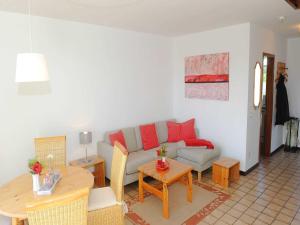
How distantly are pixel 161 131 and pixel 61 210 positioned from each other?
3.21 m

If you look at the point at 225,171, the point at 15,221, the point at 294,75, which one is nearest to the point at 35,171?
the point at 15,221

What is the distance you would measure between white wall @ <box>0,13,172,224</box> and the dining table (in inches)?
38.9

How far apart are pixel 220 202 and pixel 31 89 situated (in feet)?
10.4

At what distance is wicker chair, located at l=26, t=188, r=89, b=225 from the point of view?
1.40 metres

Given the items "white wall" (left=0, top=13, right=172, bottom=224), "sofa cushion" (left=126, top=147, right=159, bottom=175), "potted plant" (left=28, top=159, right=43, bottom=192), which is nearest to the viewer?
"potted plant" (left=28, top=159, right=43, bottom=192)

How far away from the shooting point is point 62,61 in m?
3.39

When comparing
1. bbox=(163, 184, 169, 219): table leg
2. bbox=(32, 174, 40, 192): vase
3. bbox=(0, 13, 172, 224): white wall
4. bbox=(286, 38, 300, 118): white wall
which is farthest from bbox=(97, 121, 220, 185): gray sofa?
bbox=(286, 38, 300, 118): white wall

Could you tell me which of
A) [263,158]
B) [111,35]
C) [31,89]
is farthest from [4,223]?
[263,158]

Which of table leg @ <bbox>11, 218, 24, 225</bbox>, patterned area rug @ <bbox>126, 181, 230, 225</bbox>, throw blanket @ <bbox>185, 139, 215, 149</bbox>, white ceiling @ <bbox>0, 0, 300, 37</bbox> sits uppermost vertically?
white ceiling @ <bbox>0, 0, 300, 37</bbox>

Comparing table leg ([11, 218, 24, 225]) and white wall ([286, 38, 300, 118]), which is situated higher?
white wall ([286, 38, 300, 118])

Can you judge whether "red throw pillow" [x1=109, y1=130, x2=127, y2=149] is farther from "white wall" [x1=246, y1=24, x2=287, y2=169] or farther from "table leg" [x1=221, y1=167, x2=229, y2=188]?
"white wall" [x1=246, y1=24, x2=287, y2=169]

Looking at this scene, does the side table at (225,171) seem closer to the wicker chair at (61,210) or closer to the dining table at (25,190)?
the dining table at (25,190)

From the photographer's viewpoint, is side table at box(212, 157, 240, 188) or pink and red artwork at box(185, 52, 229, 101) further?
pink and red artwork at box(185, 52, 229, 101)

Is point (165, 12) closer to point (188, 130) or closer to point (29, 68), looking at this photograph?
point (29, 68)
